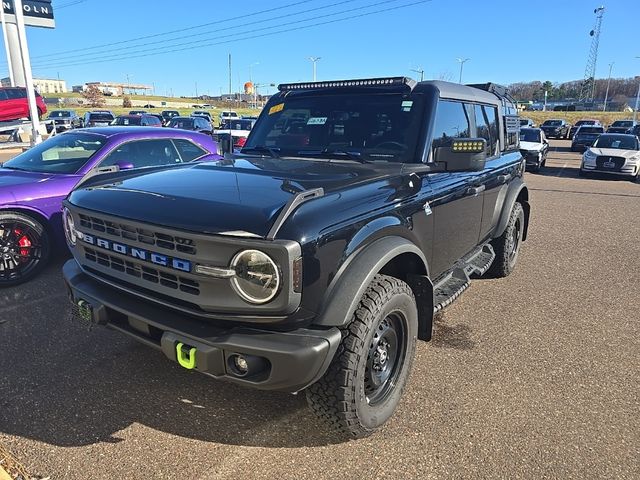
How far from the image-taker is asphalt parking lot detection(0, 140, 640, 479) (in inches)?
98.3

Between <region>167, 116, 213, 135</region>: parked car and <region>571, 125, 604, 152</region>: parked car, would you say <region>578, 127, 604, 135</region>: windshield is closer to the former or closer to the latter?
<region>571, 125, 604, 152</region>: parked car

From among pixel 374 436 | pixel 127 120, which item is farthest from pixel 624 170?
pixel 127 120

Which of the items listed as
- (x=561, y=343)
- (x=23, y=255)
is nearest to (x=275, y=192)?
(x=561, y=343)

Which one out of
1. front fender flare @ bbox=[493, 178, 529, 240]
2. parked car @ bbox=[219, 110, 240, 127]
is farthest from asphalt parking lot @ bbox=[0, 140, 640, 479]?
parked car @ bbox=[219, 110, 240, 127]

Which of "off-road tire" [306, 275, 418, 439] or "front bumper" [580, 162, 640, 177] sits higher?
"off-road tire" [306, 275, 418, 439]

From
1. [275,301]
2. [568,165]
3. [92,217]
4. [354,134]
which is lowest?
[568,165]

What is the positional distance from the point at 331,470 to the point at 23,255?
4.15 m

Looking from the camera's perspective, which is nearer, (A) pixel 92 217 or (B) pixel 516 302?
(A) pixel 92 217

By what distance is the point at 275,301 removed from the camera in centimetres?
213

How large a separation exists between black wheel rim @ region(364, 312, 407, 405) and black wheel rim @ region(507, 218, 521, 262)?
2937 mm

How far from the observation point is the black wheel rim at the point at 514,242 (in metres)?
5.38

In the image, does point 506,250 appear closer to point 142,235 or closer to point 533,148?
point 142,235

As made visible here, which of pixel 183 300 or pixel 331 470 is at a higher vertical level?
pixel 183 300

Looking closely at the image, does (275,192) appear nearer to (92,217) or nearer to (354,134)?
(92,217)
